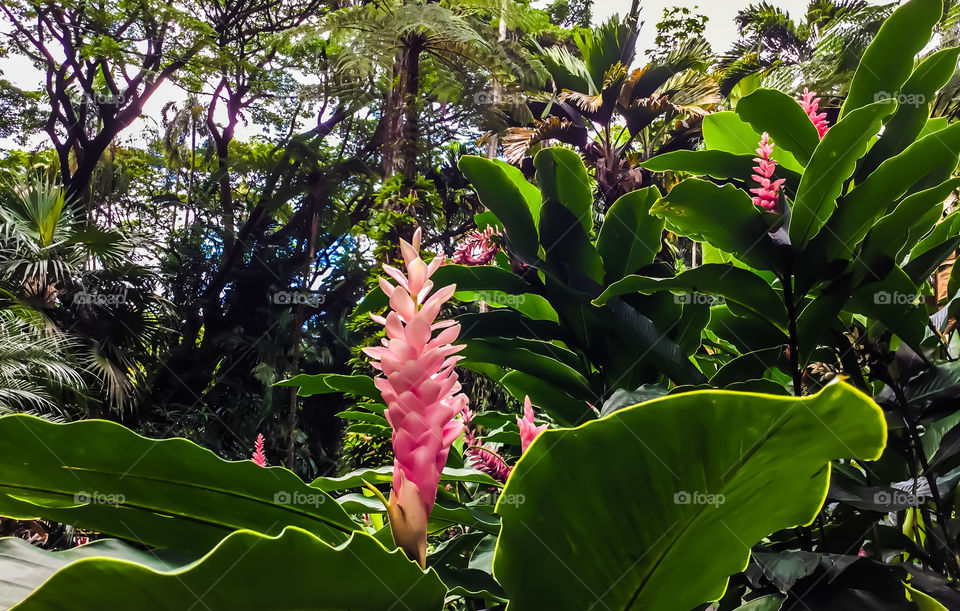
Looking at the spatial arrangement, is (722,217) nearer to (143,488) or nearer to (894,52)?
(894,52)

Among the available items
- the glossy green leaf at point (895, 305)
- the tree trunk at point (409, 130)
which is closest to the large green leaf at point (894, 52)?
the glossy green leaf at point (895, 305)

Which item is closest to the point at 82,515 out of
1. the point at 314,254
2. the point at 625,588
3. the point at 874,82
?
the point at 625,588

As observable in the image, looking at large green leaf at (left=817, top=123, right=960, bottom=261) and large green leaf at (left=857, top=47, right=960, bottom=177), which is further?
large green leaf at (left=857, top=47, right=960, bottom=177)

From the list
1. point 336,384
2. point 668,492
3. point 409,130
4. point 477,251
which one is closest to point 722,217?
point 668,492

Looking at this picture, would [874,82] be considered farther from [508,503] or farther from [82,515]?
[82,515]

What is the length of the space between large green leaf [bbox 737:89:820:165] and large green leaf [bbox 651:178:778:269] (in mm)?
192

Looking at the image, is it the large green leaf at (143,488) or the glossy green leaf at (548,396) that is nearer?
the large green leaf at (143,488)

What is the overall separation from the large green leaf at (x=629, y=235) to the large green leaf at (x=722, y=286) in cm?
21

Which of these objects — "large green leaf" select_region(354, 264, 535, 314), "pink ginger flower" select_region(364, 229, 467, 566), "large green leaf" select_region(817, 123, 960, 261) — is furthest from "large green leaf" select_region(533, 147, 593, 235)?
"pink ginger flower" select_region(364, 229, 467, 566)

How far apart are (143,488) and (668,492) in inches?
15.4

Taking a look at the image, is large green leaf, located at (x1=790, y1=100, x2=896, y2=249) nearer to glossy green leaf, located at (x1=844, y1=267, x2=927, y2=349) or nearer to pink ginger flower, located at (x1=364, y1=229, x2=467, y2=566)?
glossy green leaf, located at (x1=844, y1=267, x2=927, y2=349)

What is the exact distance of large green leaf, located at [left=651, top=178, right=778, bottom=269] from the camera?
2.34 ft

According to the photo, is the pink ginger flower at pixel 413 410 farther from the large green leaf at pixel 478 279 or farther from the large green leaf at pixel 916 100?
the large green leaf at pixel 916 100

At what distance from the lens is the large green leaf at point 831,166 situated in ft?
2.21
